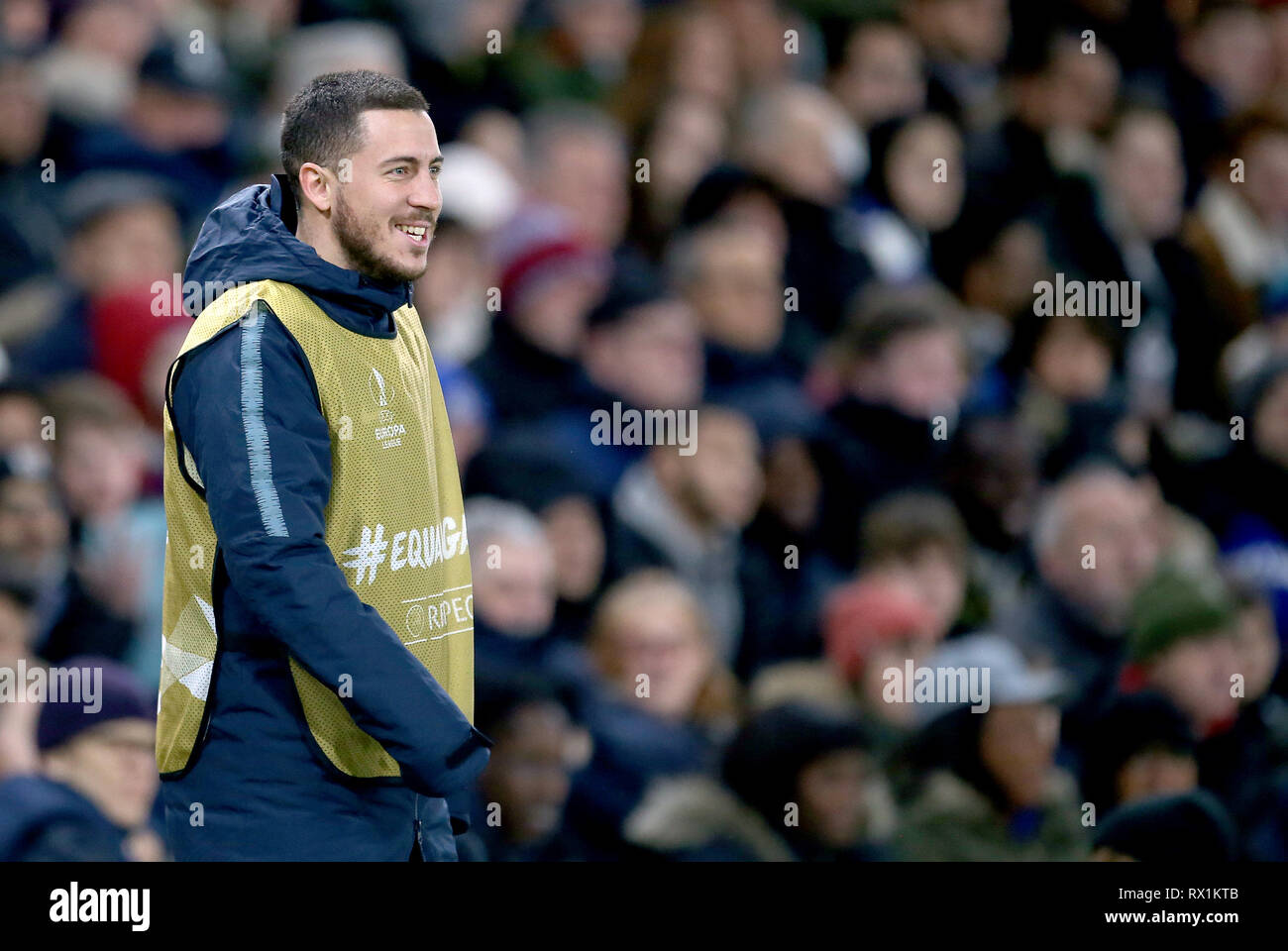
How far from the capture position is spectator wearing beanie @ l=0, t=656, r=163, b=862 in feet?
9.57

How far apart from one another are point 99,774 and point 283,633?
53.0 inches

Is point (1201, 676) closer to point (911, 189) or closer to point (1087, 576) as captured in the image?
point (1087, 576)

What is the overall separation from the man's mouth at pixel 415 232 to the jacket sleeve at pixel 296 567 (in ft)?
0.71

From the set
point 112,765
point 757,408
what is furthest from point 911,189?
point 112,765

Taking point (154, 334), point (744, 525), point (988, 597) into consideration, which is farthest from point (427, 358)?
point (988, 597)

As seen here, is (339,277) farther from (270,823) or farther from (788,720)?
(788,720)

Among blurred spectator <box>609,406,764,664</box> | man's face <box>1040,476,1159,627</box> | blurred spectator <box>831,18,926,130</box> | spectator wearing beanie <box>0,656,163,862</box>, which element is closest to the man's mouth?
spectator wearing beanie <box>0,656,163,862</box>

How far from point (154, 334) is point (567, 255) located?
1.06 meters

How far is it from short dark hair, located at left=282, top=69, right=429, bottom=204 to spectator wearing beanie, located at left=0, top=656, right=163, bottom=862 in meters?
1.27

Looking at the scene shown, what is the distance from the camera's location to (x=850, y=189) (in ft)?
17.6

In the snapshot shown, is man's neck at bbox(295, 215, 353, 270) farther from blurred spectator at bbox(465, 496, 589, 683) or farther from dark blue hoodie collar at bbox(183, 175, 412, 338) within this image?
blurred spectator at bbox(465, 496, 589, 683)

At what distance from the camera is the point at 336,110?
6.95 ft

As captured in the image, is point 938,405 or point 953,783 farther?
point 938,405

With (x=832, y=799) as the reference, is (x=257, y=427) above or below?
above
